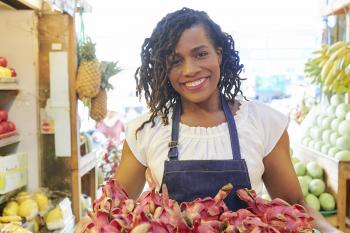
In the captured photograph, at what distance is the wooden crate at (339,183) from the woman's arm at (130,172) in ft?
4.53

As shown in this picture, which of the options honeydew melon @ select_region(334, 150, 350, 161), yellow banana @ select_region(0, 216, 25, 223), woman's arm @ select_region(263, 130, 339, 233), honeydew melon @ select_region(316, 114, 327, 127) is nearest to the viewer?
woman's arm @ select_region(263, 130, 339, 233)

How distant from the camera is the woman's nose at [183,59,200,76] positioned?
1.36 m

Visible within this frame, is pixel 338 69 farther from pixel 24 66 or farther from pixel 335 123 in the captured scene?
pixel 24 66

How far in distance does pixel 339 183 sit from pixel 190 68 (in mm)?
1515

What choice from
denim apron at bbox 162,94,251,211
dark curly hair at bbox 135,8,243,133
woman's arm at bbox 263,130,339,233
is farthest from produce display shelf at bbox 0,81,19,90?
woman's arm at bbox 263,130,339,233

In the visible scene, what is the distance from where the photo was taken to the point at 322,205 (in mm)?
2686

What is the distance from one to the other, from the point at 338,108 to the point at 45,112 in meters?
1.94

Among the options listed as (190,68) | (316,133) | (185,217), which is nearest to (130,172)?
(190,68)

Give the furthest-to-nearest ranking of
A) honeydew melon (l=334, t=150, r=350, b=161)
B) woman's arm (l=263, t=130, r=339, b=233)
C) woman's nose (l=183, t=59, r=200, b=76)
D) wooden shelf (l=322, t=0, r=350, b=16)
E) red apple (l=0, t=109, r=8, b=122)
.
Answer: wooden shelf (l=322, t=0, r=350, b=16) → red apple (l=0, t=109, r=8, b=122) → honeydew melon (l=334, t=150, r=350, b=161) → woman's arm (l=263, t=130, r=339, b=233) → woman's nose (l=183, t=59, r=200, b=76)

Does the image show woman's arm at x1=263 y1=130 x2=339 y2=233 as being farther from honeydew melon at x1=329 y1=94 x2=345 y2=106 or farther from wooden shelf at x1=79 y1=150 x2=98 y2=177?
wooden shelf at x1=79 y1=150 x2=98 y2=177

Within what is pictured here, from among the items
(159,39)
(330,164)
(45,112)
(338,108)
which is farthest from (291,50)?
(159,39)

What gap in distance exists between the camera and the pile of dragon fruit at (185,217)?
0.76 meters

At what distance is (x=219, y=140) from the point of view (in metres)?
1.46

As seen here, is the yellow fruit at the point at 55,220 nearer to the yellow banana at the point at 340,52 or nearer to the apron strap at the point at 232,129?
the apron strap at the point at 232,129
